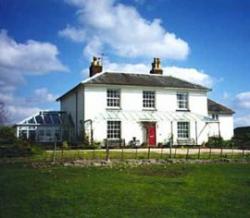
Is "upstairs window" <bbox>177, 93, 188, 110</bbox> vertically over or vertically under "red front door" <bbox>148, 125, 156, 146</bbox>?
over

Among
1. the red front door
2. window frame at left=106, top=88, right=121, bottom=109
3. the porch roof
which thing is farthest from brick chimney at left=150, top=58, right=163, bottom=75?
the red front door

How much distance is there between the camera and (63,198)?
1008 cm

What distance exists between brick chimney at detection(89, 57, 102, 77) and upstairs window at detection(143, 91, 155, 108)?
501 centimetres

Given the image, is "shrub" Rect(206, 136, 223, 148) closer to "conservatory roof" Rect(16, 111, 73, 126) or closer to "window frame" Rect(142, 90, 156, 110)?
"window frame" Rect(142, 90, 156, 110)

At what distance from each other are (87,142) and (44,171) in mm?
16346

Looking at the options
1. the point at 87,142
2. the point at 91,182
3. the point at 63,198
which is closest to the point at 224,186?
the point at 91,182

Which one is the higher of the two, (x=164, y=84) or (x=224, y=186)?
(x=164, y=84)

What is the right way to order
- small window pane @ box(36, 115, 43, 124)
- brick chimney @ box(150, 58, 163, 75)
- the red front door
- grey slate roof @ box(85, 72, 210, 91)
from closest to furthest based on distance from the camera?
grey slate roof @ box(85, 72, 210, 91) → the red front door → small window pane @ box(36, 115, 43, 124) → brick chimney @ box(150, 58, 163, 75)

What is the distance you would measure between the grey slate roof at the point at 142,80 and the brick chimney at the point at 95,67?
1.53m

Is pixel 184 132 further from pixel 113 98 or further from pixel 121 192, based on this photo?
pixel 121 192

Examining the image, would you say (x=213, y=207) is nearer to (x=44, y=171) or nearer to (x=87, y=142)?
(x=44, y=171)

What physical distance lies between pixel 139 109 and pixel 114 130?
2966 millimetres

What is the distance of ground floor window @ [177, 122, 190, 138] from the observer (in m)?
35.3

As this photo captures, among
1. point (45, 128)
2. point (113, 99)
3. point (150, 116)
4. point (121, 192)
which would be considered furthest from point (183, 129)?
point (121, 192)
